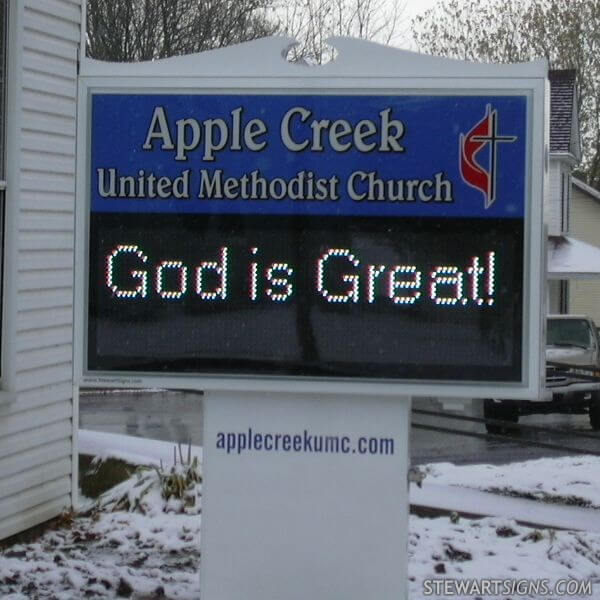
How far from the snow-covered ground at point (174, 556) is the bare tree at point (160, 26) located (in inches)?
1194

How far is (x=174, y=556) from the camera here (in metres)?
8.08

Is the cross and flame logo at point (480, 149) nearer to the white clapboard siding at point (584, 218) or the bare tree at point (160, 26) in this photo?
the bare tree at point (160, 26)

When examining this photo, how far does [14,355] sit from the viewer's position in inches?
333

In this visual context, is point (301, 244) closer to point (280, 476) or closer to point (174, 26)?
point (280, 476)

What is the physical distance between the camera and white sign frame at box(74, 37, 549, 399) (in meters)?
5.58

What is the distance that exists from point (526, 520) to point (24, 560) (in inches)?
127

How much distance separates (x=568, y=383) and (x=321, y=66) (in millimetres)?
13831

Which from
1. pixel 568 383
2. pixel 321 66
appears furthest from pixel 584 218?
pixel 321 66

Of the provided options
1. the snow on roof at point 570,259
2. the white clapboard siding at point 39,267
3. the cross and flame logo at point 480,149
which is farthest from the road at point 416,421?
the snow on roof at point 570,259

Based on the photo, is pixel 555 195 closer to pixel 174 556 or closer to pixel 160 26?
pixel 160 26

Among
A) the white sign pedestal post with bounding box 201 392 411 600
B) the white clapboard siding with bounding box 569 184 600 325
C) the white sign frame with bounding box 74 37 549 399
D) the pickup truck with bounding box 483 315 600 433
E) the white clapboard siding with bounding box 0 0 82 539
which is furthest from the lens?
the white clapboard siding with bounding box 569 184 600 325

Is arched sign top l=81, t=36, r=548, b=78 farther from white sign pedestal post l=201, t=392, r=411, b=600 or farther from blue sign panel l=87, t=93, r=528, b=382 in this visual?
white sign pedestal post l=201, t=392, r=411, b=600

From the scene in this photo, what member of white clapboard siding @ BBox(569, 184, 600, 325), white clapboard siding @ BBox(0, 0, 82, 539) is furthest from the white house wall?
white clapboard siding @ BBox(0, 0, 82, 539)

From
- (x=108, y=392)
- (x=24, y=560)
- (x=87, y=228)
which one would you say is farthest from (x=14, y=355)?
(x=108, y=392)
